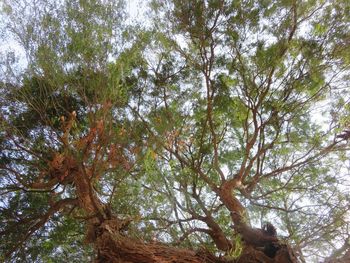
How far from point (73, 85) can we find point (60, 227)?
2.60m

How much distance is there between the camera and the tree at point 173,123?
4484 mm

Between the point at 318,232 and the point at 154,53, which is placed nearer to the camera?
the point at 318,232

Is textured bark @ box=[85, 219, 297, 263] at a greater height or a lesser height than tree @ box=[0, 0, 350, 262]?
lesser

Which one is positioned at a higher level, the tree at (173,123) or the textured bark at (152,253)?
the tree at (173,123)

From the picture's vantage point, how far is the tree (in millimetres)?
4484

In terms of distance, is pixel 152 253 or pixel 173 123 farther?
pixel 173 123

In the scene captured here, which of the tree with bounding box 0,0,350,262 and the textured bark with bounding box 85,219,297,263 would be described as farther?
the tree with bounding box 0,0,350,262

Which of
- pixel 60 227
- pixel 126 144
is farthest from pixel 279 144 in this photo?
pixel 60 227

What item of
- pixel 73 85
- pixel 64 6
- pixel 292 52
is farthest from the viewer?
pixel 292 52

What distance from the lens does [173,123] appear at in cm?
554

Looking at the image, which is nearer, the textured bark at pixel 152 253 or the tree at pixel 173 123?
the textured bark at pixel 152 253

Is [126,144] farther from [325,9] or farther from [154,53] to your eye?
[325,9]

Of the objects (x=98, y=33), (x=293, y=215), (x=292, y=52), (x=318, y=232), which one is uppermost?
(x=292, y=52)

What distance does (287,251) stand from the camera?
124 inches
